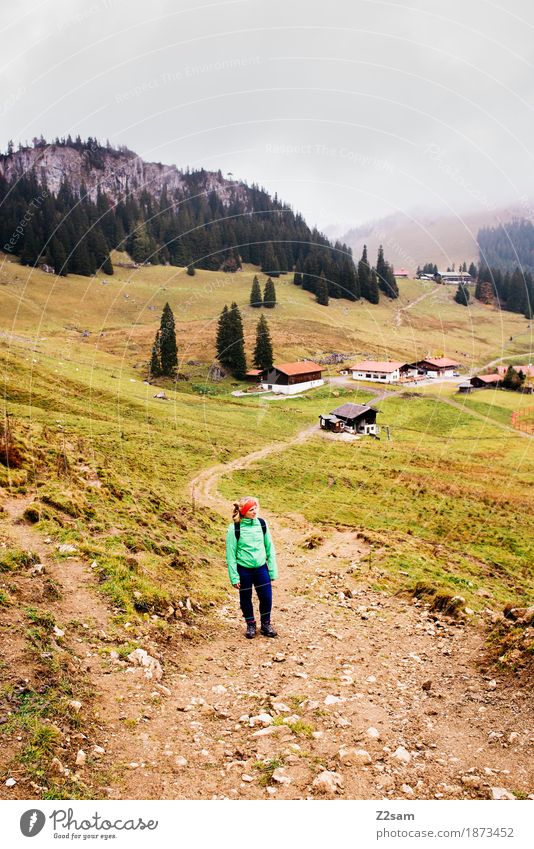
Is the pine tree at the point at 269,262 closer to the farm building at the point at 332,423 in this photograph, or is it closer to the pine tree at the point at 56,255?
the pine tree at the point at 56,255

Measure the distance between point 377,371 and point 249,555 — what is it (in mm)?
78789

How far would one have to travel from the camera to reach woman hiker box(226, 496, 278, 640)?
32.9 feet

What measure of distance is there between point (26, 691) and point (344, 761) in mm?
4331

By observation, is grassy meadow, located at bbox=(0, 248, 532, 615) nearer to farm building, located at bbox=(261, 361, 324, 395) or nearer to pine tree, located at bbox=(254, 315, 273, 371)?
farm building, located at bbox=(261, 361, 324, 395)

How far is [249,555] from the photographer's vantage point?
10086 millimetres

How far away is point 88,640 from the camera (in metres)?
8.50

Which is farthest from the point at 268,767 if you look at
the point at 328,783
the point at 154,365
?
the point at 154,365

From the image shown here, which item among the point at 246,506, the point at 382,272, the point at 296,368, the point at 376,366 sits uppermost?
the point at 382,272

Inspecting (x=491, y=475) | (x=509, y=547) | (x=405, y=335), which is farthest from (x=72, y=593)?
(x=405, y=335)

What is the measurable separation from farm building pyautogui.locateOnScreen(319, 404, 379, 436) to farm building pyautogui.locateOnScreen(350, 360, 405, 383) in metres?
29.2

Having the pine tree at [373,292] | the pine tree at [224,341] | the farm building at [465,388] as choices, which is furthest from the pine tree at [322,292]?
the pine tree at [224,341]

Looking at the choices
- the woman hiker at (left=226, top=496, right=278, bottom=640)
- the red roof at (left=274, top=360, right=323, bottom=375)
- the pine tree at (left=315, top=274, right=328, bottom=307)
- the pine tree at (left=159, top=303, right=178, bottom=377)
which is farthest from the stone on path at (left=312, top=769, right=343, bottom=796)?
the pine tree at (left=315, top=274, right=328, bottom=307)

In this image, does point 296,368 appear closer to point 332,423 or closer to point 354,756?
point 332,423

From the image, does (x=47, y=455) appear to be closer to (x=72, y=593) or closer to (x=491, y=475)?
(x=72, y=593)
